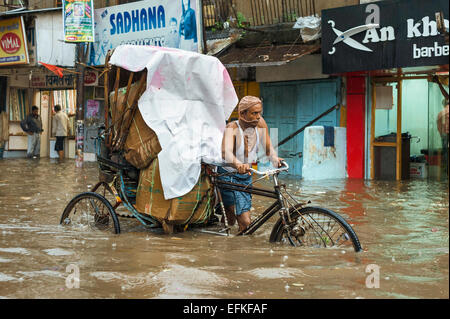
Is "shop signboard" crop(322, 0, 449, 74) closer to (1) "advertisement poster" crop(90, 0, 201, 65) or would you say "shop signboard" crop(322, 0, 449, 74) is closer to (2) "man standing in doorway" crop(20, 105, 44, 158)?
(1) "advertisement poster" crop(90, 0, 201, 65)

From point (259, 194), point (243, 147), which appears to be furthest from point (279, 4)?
point (259, 194)

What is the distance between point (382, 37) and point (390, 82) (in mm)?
1858

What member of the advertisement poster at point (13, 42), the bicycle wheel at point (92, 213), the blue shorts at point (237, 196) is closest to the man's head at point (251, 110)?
the blue shorts at point (237, 196)

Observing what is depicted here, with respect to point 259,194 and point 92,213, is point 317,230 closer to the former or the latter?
point 259,194

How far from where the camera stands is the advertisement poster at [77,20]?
56.4 feet

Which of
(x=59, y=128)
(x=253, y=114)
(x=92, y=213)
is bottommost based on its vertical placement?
(x=92, y=213)

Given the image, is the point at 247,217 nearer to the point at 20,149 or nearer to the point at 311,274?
the point at 311,274

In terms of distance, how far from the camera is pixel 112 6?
1948 centimetres

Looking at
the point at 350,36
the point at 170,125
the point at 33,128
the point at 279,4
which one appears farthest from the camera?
the point at 33,128

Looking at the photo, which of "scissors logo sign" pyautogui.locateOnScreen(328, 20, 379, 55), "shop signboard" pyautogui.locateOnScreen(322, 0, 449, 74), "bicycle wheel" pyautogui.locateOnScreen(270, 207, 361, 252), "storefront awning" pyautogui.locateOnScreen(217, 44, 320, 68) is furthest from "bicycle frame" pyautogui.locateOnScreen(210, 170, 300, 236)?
"scissors logo sign" pyautogui.locateOnScreen(328, 20, 379, 55)

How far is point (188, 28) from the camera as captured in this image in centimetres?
1684

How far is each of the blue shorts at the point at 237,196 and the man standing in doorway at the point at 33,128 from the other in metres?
17.6

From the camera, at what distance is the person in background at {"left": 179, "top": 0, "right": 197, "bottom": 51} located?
54.5 ft

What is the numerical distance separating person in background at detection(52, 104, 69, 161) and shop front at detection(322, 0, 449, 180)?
11150 millimetres
